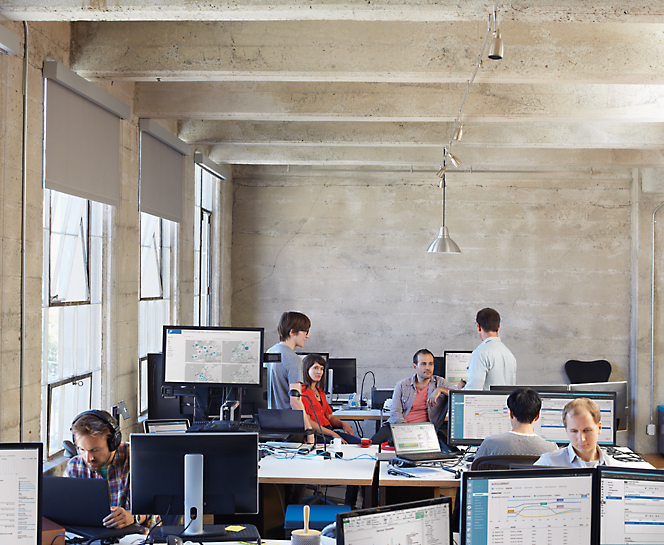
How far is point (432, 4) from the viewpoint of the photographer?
3.28 m

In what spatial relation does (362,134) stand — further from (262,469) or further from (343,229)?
(262,469)

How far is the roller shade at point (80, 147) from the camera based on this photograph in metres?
4.05

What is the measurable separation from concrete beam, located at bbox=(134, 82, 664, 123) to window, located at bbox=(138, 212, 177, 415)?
3.73ft

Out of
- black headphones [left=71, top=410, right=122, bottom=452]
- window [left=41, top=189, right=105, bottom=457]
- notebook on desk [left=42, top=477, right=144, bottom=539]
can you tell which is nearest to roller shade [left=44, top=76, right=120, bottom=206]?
window [left=41, top=189, right=105, bottom=457]

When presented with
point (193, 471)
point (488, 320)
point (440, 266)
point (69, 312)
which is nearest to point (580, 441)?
point (488, 320)

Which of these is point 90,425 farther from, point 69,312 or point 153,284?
point 153,284

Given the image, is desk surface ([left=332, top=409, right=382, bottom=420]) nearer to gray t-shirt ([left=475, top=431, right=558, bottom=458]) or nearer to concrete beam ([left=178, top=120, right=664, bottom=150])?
concrete beam ([left=178, top=120, right=664, bottom=150])

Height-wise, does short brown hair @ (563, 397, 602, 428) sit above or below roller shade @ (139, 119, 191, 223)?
below

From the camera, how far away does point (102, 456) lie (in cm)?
325

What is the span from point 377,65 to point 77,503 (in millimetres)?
3165

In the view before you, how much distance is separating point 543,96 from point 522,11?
234 centimetres

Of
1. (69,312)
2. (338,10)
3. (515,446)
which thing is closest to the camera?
(338,10)

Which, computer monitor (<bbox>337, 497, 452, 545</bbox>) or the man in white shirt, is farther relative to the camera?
the man in white shirt

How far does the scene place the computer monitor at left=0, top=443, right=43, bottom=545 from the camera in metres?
2.45
